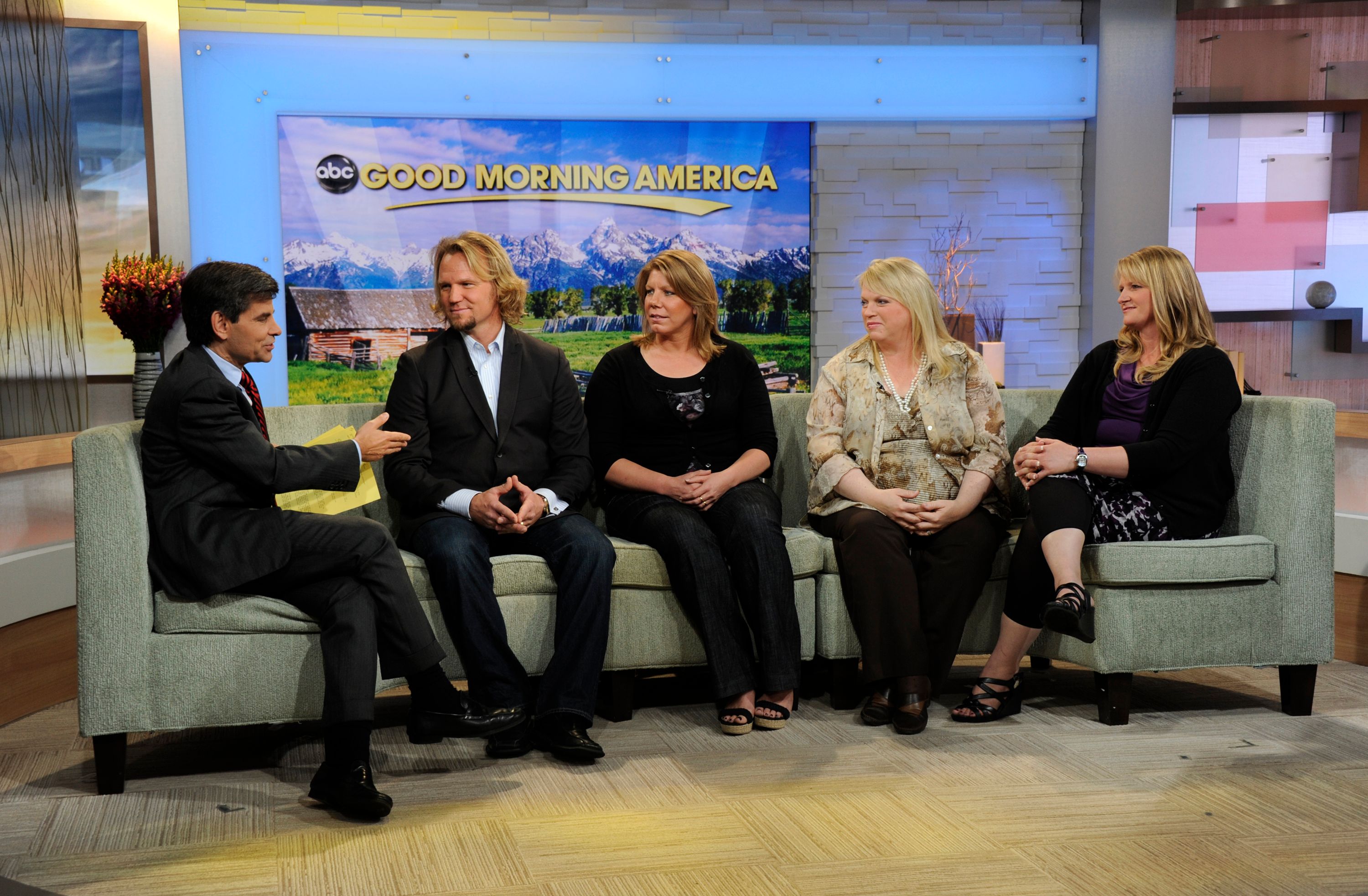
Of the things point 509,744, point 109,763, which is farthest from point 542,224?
point 109,763

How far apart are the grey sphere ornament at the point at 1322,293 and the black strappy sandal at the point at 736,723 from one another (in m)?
4.07

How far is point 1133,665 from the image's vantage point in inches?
122

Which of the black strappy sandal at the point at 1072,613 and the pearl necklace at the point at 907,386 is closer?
the black strappy sandal at the point at 1072,613

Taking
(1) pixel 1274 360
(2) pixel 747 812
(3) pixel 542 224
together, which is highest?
(3) pixel 542 224

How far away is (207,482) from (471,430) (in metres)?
0.78

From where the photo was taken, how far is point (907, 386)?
341cm

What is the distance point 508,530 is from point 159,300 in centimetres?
219

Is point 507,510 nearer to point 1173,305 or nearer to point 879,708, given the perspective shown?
point 879,708

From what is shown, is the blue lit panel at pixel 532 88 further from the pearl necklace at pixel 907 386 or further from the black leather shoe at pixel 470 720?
the black leather shoe at pixel 470 720

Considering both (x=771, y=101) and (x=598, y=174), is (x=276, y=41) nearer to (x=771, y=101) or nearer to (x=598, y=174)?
(x=598, y=174)

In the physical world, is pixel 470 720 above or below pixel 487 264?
below

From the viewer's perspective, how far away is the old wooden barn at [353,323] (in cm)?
495

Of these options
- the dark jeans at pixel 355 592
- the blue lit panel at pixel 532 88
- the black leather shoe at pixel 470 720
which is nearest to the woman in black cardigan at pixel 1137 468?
the black leather shoe at pixel 470 720

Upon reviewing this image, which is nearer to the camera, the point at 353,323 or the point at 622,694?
the point at 622,694
